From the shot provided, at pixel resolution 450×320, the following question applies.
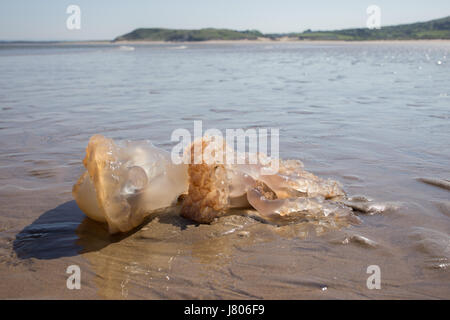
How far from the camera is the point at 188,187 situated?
275 cm

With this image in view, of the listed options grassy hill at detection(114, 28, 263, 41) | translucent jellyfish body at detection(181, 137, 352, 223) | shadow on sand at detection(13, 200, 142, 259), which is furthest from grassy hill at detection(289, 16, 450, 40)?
shadow on sand at detection(13, 200, 142, 259)

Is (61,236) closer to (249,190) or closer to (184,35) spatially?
(249,190)

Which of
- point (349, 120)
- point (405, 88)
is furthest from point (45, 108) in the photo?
point (405, 88)

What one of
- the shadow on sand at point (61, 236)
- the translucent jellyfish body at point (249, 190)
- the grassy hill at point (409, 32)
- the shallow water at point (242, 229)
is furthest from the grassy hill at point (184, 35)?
the shadow on sand at point (61, 236)

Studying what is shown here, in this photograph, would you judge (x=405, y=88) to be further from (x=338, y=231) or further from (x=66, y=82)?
(x=66, y=82)

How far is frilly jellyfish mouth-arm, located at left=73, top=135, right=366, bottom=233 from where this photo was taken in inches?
90.4

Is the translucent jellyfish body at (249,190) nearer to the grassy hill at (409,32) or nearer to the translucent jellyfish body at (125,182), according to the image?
the translucent jellyfish body at (125,182)

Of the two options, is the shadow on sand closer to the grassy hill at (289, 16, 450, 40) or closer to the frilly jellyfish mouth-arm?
the frilly jellyfish mouth-arm

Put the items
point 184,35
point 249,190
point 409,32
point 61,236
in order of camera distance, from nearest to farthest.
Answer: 1. point 61,236
2. point 249,190
3. point 409,32
4. point 184,35

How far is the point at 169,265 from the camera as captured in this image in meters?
2.01

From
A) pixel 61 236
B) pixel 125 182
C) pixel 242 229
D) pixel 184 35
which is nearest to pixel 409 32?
pixel 184 35

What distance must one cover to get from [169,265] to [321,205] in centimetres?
113

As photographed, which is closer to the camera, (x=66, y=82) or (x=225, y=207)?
(x=225, y=207)

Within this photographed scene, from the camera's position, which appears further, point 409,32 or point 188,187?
point 409,32
